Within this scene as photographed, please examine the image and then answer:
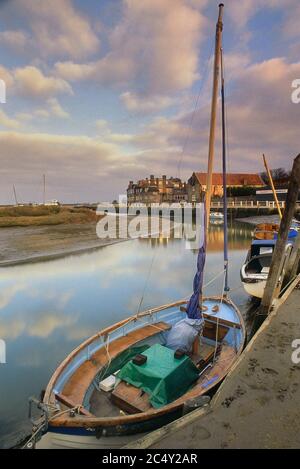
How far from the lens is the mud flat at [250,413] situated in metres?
3.85

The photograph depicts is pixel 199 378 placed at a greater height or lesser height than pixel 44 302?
greater

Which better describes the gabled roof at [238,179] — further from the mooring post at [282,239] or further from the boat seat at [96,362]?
the boat seat at [96,362]

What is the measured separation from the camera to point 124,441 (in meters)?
5.25

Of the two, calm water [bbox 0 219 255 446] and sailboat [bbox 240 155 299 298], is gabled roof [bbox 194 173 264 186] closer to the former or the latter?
calm water [bbox 0 219 255 446]

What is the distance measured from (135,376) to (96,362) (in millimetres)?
1445

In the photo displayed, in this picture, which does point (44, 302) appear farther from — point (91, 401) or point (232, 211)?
point (232, 211)

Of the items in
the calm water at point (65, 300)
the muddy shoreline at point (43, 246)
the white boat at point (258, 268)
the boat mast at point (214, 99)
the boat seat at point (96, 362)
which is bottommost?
Answer: the calm water at point (65, 300)

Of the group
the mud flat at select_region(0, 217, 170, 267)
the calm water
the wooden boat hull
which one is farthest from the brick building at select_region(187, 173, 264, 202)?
the wooden boat hull

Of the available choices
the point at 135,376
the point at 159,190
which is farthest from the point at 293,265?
the point at 159,190

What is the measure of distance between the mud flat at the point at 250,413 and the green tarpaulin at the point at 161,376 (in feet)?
4.90

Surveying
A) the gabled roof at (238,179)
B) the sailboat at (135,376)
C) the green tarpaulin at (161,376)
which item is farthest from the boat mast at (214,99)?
the gabled roof at (238,179)
